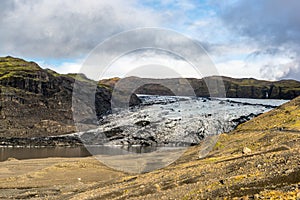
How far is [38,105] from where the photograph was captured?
367 ft

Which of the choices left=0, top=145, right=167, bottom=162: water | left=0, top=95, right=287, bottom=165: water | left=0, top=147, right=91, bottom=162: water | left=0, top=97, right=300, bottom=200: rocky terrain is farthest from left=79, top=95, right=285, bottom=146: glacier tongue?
left=0, top=97, right=300, bottom=200: rocky terrain

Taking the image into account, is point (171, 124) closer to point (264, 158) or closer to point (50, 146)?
point (50, 146)

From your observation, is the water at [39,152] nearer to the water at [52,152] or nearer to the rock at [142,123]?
the water at [52,152]

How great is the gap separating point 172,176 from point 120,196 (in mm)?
3856

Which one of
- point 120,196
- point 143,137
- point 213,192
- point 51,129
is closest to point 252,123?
point 120,196

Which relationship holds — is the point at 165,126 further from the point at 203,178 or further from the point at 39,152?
the point at 203,178

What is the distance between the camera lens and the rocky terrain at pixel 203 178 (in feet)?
54.2

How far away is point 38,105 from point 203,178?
9629 centimetres

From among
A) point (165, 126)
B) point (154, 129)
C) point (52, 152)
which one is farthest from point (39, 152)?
point (165, 126)

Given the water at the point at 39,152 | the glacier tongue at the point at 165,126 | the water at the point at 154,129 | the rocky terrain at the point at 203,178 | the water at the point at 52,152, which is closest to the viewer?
the rocky terrain at the point at 203,178

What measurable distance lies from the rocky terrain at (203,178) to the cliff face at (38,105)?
179ft

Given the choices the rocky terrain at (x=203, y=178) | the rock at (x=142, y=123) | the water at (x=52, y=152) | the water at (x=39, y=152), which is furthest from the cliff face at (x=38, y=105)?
the rocky terrain at (x=203, y=178)

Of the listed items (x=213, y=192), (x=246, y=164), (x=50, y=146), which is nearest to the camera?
(x=213, y=192)

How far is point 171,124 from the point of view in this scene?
98.4 metres
